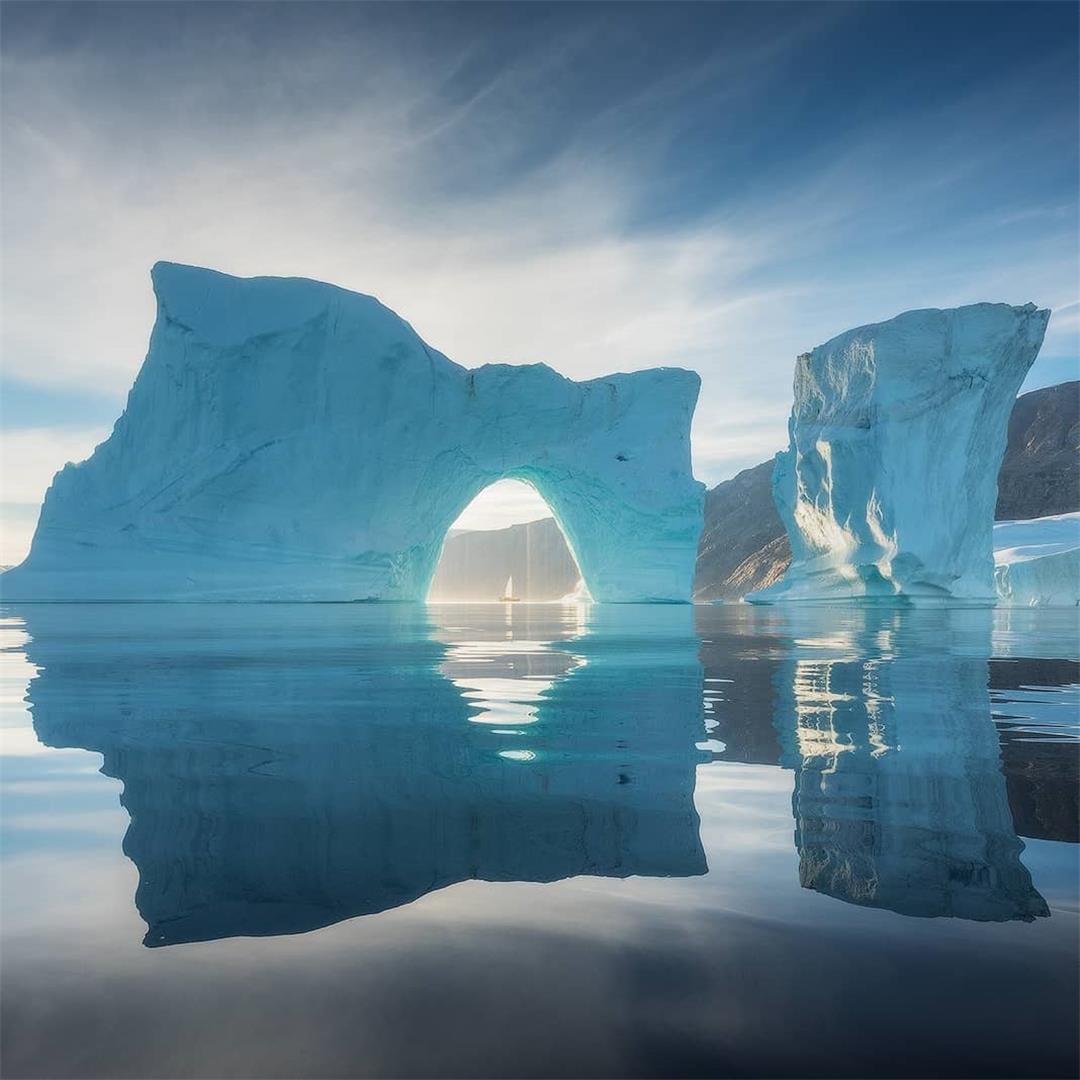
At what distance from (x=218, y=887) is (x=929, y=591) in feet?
80.8

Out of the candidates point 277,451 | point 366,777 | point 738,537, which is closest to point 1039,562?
point 277,451

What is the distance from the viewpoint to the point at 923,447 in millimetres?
23328

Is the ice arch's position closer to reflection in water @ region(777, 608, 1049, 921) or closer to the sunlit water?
the sunlit water

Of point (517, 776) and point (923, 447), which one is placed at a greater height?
point (923, 447)

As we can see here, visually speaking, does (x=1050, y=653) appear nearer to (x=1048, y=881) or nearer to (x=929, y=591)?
(x=1048, y=881)

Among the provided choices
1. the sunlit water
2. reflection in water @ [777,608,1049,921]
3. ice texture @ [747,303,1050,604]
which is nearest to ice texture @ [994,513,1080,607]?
ice texture @ [747,303,1050,604]

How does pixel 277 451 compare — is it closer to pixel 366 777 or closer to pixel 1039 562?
pixel 366 777

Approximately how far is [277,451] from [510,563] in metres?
81.9

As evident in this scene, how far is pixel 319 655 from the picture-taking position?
6.43 meters

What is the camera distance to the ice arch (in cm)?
1948

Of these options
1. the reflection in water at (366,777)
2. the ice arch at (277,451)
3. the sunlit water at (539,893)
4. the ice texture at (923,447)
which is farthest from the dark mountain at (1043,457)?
the sunlit water at (539,893)

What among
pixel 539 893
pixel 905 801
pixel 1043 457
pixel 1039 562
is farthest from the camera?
pixel 1043 457

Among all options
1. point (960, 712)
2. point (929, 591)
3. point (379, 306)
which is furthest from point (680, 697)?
point (929, 591)

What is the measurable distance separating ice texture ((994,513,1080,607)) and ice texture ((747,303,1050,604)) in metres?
2.14
